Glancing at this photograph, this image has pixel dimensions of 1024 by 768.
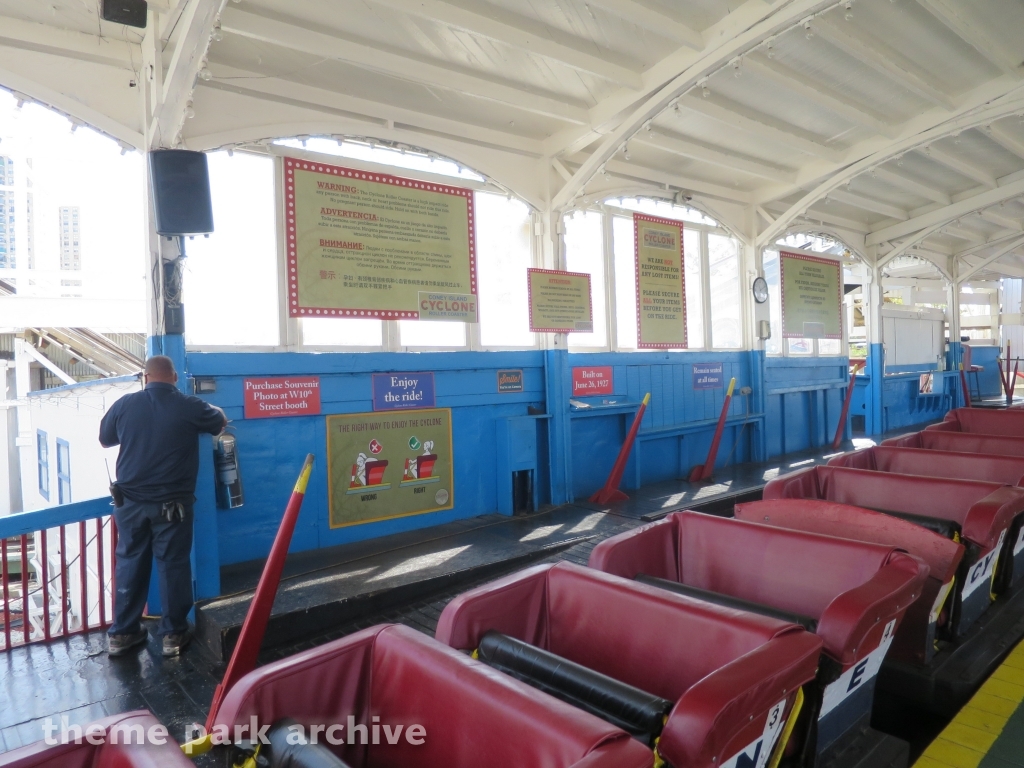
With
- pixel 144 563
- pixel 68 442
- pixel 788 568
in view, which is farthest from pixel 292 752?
pixel 68 442

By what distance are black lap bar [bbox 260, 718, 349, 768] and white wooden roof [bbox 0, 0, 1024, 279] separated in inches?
115

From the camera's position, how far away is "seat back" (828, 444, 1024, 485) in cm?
381

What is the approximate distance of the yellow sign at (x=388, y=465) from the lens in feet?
14.4

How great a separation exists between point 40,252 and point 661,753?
8782mm

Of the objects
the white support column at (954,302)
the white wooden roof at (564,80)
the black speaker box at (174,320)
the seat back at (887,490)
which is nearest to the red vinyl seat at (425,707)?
the seat back at (887,490)

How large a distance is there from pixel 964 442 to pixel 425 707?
5066 mm

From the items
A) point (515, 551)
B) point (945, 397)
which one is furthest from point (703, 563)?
point (945, 397)

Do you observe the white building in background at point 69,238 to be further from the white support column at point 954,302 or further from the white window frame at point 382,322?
the white support column at point 954,302

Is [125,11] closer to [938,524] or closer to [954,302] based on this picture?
[938,524]

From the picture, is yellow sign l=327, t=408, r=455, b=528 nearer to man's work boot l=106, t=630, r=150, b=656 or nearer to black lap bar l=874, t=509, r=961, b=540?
man's work boot l=106, t=630, r=150, b=656

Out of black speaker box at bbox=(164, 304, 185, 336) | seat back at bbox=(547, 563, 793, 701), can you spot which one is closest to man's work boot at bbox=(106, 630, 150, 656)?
black speaker box at bbox=(164, 304, 185, 336)

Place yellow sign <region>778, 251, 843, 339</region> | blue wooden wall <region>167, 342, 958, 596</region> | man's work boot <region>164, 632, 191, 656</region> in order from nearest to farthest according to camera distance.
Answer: man's work boot <region>164, 632, 191, 656</region>, blue wooden wall <region>167, 342, 958, 596</region>, yellow sign <region>778, 251, 843, 339</region>

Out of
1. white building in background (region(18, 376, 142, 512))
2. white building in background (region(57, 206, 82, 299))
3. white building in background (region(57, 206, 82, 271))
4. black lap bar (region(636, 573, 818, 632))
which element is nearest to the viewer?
black lap bar (region(636, 573, 818, 632))

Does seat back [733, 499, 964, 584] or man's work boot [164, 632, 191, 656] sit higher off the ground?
seat back [733, 499, 964, 584]
